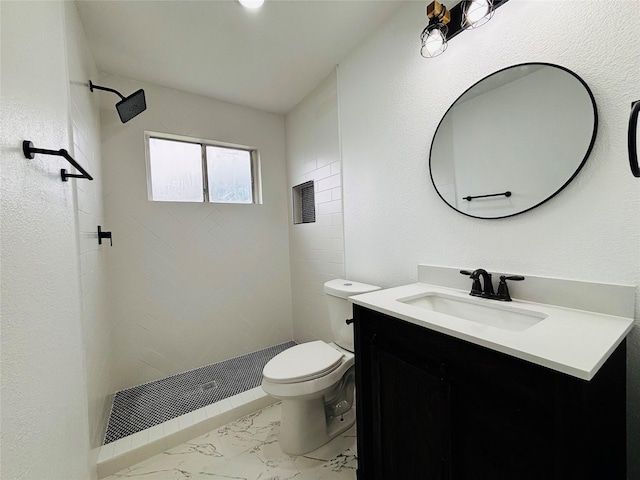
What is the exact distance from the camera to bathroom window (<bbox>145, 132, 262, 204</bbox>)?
7.09 feet

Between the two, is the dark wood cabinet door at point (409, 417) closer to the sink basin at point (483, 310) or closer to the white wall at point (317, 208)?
the sink basin at point (483, 310)

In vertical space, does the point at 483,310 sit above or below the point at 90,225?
below

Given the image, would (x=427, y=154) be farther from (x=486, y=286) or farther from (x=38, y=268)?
(x=38, y=268)

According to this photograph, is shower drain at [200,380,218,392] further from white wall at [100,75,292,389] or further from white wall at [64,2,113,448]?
white wall at [64,2,113,448]

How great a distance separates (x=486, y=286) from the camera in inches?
41.9

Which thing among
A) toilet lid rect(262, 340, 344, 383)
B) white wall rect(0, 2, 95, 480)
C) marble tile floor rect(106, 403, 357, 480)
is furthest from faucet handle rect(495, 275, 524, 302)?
white wall rect(0, 2, 95, 480)

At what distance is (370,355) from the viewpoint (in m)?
1.10

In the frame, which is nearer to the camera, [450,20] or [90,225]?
[450,20]

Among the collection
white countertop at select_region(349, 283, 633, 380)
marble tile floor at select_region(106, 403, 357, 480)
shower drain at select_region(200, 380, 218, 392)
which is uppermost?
white countertop at select_region(349, 283, 633, 380)

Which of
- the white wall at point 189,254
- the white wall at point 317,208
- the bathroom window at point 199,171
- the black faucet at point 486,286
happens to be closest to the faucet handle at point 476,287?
the black faucet at point 486,286

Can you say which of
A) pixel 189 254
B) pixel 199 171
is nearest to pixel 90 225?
pixel 189 254

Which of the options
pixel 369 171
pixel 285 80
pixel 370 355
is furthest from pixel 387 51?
pixel 370 355

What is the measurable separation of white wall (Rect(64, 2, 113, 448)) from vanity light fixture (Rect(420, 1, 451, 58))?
1.64 metres

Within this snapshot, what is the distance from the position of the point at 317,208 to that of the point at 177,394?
71.2 inches
